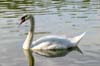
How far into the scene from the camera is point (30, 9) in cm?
2012

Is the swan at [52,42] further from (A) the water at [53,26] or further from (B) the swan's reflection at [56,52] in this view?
(A) the water at [53,26]

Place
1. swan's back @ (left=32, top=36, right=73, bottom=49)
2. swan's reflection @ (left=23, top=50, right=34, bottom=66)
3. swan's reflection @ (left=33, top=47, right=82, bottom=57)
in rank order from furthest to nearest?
swan's back @ (left=32, top=36, right=73, bottom=49), swan's reflection @ (left=33, top=47, right=82, bottom=57), swan's reflection @ (left=23, top=50, right=34, bottom=66)

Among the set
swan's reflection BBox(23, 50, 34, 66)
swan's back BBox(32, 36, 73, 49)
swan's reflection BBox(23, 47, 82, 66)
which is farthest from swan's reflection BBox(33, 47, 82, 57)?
swan's reflection BBox(23, 50, 34, 66)

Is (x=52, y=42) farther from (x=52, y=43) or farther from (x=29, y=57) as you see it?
(x=29, y=57)

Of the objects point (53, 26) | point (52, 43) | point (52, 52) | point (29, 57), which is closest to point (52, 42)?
point (52, 43)

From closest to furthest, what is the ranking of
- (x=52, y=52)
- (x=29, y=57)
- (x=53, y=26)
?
1. (x=29, y=57)
2. (x=52, y=52)
3. (x=53, y=26)

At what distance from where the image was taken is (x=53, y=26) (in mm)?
Result: 16062

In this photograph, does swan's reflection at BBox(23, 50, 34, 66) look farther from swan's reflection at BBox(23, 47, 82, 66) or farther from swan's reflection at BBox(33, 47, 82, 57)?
swan's reflection at BBox(33, 47, 82, 57)

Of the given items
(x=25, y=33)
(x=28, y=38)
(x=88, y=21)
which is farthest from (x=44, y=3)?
(x=28, y=38)

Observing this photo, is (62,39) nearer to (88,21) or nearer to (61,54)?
(61,54)

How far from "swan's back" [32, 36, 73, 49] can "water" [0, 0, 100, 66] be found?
1.54ft

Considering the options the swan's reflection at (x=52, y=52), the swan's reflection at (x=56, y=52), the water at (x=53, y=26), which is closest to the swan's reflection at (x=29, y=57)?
the swan's reflection at (x=52, y=52)

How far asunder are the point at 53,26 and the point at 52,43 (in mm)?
2630

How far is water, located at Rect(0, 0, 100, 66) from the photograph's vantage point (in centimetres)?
1200
